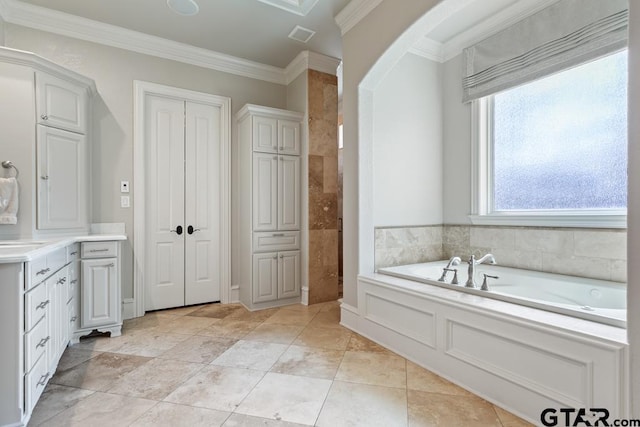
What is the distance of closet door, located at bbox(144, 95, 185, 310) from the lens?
10.6 ft

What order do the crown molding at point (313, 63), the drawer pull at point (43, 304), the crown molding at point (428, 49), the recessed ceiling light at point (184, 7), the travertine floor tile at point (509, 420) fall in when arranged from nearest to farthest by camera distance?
1. the travertine floor tile at point (509, 420)
2. the drawer pull at point (43, 304)
3. the recessed ceiling light at point (184, 7)
4. the crown molding at point (428, 49)
5. the crown molding at point (313, 63)

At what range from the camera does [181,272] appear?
339 centimetres

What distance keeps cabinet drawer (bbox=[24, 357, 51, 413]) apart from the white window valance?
3771mm

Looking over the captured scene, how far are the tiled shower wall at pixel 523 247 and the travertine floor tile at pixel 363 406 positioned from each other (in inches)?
47.5

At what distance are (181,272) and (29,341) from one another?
1.91 metres

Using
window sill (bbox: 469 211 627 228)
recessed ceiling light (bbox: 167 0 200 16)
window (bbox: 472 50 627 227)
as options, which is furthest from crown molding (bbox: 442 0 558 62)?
recessed ceiling light (bbox: 167 0 200 16)

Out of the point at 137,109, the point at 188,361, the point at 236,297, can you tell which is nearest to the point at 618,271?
the point at 188,361

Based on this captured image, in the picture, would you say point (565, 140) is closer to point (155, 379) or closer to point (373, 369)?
point (373, 369)

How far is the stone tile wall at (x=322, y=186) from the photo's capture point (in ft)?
11.6

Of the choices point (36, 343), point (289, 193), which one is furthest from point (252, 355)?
point (289, 193)

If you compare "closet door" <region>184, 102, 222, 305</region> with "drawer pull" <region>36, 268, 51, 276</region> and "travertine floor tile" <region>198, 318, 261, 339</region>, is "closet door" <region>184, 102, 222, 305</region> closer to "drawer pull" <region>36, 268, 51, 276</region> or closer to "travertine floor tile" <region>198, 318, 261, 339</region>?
"travertine floor tile" <region>198, 318, 261, 339</region>

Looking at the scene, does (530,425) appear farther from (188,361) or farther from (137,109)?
(137,109)

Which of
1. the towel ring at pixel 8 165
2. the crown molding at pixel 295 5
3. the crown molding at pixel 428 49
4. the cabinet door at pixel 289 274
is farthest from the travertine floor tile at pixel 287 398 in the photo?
the crown molding at pixel 428 49

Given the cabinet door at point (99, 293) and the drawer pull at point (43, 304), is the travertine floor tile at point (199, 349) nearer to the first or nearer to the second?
the cabinet door at point (99, 293)
